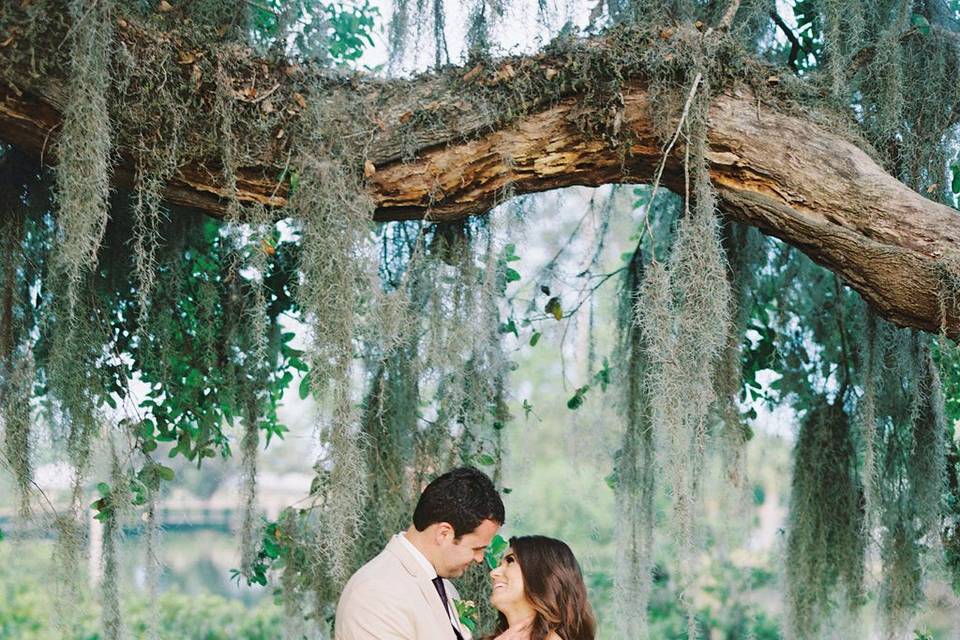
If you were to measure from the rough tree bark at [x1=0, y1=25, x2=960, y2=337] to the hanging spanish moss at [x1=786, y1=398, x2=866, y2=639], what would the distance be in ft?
4.09

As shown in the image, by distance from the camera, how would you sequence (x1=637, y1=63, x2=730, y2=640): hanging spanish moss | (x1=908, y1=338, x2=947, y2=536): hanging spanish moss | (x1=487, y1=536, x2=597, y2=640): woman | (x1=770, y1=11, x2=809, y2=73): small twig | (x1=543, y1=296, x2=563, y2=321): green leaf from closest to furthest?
(x1=487, y1=536, x2=597, y2=640): woman < (x1=637, y1=63, x2=730, y2=640): hanging spanish moss < (x1=908, y1=338, x2=947, y2=536): hanging spanish moss < (x1=770, y1=11, x2=809, y2=73): small twig < (x1=543, y1=296, x2=563, y2=321): green leaf

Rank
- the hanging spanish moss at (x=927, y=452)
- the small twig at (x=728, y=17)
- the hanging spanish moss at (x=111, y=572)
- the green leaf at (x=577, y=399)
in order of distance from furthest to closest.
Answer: the green leaf at (x=577, y=399) → the hanging spanish moss at (x=927, y=452) → the hanging spanish moss at (x=111, y=572) → the small twig at (x=728, y=17)

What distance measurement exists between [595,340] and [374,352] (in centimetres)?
94

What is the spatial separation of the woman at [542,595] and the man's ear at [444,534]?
142mm

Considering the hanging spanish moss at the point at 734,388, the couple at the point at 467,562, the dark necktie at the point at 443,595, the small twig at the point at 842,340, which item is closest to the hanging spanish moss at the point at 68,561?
the couple at the point at 467,562

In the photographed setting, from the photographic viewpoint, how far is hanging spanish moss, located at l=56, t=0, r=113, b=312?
2.24m

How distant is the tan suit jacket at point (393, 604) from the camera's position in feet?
7.13

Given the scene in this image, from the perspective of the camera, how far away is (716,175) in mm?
2607

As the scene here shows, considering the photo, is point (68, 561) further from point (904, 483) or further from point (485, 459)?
point (904, 483)

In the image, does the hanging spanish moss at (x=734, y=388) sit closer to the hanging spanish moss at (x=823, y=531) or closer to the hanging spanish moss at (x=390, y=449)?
the hanging spanish moss at (x=823, y=531)

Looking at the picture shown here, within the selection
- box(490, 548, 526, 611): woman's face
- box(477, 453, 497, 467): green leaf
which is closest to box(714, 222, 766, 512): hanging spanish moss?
box(477, 453, 497, 467): green leaf

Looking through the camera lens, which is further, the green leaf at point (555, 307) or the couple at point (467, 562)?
the green leaf at point (555, 307)

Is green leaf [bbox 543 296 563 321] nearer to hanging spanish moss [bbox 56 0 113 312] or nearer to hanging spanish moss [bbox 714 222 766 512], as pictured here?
hanging spanish moss [bbox 714 222 766 512]

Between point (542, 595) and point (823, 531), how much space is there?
165 cm
